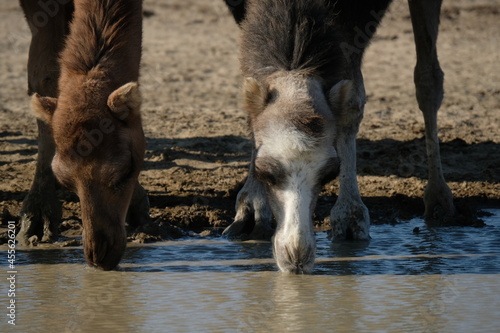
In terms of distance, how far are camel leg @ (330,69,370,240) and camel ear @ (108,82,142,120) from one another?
206 cm

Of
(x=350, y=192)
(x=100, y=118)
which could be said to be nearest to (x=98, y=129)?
(x=100, y=118)

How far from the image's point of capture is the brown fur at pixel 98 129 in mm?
6379

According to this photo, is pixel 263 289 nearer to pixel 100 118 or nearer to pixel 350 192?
pixel 100 118

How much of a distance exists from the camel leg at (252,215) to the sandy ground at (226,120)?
0.92 ft

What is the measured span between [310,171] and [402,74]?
8.44 meters

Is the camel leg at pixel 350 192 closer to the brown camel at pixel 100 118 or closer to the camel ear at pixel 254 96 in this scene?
the camel ear at pixel 254 96

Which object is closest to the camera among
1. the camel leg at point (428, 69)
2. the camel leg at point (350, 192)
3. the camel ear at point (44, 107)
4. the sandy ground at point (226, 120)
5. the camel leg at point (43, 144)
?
the camel ear at point (44, 107)

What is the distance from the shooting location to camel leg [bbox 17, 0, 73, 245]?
317 inches

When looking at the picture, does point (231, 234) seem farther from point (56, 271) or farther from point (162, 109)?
point (162, 109)

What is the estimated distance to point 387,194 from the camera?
9.62 meters

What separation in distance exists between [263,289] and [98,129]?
4.98 ft

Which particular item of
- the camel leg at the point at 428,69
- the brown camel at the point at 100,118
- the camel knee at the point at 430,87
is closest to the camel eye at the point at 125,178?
the brown camel at the point at 100,118

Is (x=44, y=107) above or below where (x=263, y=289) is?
above

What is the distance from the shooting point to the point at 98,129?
639 centimetres
